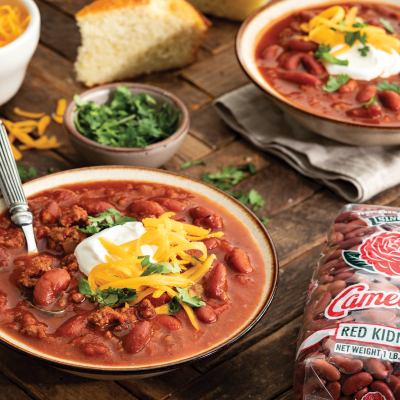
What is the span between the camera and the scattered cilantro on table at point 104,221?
2135 millimetres

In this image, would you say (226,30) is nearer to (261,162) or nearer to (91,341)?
(261,162)

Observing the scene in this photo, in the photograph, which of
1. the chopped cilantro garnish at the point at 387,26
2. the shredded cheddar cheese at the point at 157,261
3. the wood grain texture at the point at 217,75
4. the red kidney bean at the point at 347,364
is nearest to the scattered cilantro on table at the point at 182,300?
the shredded cheddar cheese at the point at 157,261

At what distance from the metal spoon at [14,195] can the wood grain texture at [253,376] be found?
0.86 metres

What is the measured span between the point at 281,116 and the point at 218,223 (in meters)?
1.54

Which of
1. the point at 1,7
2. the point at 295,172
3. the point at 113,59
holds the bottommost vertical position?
the point at 295,172

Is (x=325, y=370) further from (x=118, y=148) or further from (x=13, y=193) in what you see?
(x=118, y=148)

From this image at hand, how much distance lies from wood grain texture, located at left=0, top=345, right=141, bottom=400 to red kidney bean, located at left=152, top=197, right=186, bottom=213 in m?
0.76

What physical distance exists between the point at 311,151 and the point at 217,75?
112 centimetres

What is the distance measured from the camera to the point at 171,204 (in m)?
2.33

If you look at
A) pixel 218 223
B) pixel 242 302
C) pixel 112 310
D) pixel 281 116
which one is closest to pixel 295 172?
pixel 281 116

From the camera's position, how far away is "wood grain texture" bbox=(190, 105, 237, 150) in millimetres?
3447

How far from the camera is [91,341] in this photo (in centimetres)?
179

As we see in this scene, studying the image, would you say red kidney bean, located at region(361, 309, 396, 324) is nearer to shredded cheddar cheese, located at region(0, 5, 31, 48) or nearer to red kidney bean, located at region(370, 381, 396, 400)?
red kidney bean, located at region(370, 381, 396, 400)

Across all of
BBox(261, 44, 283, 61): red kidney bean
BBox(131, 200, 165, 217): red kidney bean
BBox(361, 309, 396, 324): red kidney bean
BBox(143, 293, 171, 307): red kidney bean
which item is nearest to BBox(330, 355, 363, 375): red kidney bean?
BBox(361, 309, 396, 324): red kidney bean
